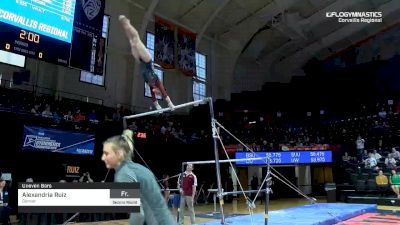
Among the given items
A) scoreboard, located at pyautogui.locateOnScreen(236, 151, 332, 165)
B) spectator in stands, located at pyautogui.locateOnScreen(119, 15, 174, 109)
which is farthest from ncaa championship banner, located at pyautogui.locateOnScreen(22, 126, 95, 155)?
scoreboard, located at pyautogui.locateOnScreen(236, 151, 332, 165)

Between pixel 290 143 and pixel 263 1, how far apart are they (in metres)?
9.83

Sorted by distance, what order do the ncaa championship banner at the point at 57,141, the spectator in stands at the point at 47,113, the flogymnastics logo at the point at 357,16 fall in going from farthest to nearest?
the flogymnastics logo at the point at 357,16
the spectator in stands at the point at 47,113
the ncaa championship banner at the point at 57,141

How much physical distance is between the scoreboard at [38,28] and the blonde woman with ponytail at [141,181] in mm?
10953

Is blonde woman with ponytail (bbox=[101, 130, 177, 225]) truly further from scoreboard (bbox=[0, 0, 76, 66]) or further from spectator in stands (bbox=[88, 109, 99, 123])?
spectator in stands (bbox=[88, 109, 99, 123])

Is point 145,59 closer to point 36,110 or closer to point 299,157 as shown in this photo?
point 36,110

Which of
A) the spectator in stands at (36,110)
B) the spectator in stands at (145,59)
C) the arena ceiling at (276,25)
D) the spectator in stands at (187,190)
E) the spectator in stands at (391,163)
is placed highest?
the arena ceiling at (276,25)

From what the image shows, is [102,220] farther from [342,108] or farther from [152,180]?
[342,108]

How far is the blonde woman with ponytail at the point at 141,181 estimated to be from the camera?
2199 mm

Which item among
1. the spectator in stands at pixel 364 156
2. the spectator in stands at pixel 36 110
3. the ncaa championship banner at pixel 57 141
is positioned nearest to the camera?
the ncaa championship banner at pixel 57 141

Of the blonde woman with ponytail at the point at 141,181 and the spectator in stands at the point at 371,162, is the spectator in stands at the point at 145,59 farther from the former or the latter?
the spectator in stands at the point at 371,162

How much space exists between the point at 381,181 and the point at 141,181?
1452cm

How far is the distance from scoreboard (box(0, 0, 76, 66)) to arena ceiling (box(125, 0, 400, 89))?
8712mm

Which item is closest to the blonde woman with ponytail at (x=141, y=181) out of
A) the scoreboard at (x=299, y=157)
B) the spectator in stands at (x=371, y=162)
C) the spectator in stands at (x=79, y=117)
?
the spectator in stands at (x=79, y=117)

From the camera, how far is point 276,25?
26406 millimetres
